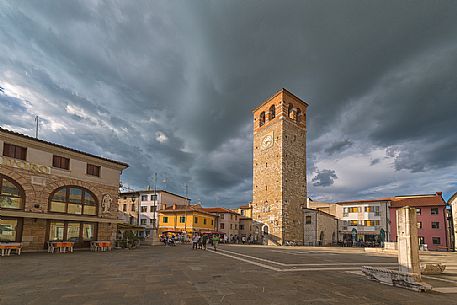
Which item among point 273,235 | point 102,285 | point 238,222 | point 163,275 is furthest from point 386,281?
point 238,222

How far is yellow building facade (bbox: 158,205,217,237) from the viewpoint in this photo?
160 feet

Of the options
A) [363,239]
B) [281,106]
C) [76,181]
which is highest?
[281,106]

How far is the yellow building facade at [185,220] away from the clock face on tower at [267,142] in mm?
17269

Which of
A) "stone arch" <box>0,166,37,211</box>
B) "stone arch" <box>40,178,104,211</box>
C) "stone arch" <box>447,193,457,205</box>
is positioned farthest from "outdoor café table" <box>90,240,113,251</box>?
"stone arch" <box>447,193,457,205</box>

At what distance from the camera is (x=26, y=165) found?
19188 mm

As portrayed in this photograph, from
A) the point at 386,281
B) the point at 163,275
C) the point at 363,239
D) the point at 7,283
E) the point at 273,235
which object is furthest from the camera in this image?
the point at 363,239

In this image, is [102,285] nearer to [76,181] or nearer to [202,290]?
[202,290]

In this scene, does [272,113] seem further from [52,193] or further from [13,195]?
[13,195]

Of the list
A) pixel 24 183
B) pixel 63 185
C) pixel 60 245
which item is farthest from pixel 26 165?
pixel 60 245

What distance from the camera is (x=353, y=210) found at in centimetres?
5212

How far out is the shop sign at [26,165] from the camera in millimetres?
18175

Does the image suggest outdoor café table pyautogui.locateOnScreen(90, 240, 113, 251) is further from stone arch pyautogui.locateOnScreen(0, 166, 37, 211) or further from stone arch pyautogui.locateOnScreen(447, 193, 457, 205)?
stone arch pyautogui.locateOnScreen(447, 193, 457, 205)

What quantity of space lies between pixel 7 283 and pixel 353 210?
178 ft

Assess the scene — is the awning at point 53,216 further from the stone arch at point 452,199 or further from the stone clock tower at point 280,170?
the stone arch at point 452,199
